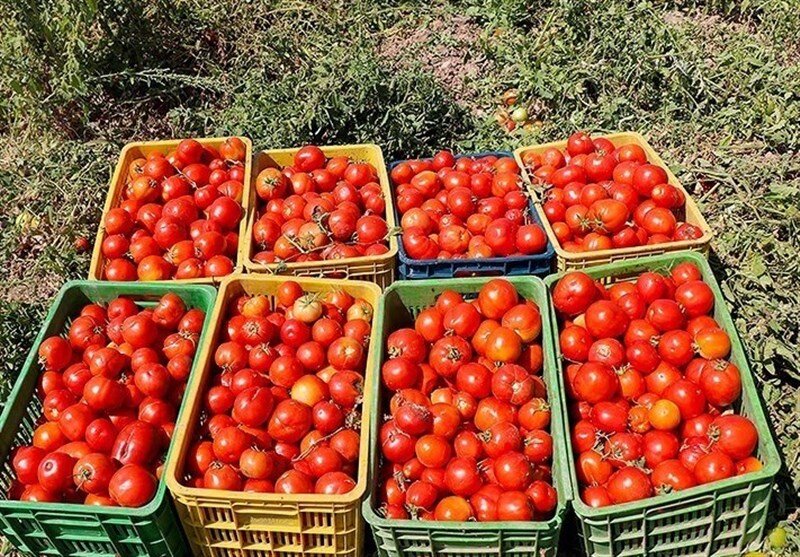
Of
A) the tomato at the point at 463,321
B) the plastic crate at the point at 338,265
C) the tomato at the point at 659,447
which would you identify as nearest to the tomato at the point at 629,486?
the tomato at the point at 659,447

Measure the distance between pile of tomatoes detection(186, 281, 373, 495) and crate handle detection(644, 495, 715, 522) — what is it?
1178mm

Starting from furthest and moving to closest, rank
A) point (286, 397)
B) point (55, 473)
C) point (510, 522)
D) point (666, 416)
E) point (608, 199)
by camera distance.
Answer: point (608, 199) → point (286, 397) → point (666, 416) → point (55, 473) → point (510, 522)

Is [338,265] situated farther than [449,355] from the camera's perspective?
Yes

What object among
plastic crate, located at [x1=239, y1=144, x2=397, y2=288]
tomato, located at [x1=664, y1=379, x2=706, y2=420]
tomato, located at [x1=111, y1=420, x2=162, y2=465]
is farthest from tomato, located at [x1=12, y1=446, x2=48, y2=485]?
tomato, located at [x1=664, y1=379, x2=706, y2=420]

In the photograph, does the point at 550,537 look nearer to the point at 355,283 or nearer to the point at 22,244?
the point at 355,283

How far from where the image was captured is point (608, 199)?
4.20 metres

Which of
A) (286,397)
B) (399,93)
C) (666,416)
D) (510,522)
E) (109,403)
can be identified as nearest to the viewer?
(510,522)

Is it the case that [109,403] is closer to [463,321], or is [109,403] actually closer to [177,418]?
[177,418]

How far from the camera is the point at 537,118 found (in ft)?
19.0

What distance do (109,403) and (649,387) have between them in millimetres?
2412

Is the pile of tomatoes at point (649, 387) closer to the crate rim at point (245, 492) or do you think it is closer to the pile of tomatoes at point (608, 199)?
the pile of tomatoes at point (608, 199)

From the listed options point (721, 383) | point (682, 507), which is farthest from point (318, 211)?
point (682, 507)

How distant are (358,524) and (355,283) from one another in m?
1.22

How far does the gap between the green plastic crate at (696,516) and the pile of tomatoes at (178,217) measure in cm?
206
